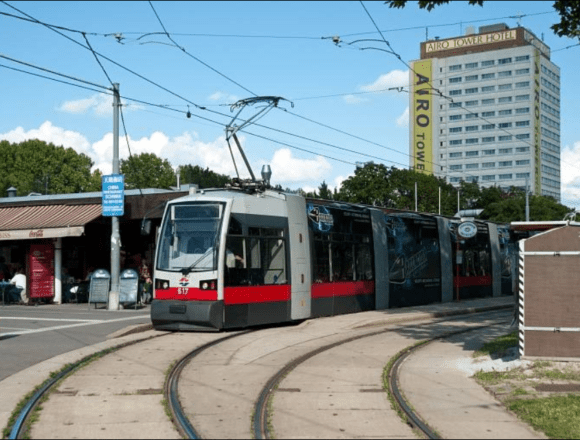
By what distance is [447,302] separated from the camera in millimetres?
29391

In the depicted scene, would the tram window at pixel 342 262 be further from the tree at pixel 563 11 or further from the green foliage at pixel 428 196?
the green foliage at pixel 428 196

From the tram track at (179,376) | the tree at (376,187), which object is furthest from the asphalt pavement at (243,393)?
the tree at (376,187)

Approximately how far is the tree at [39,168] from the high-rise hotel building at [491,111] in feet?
276

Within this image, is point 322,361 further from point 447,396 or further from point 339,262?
point 339,262

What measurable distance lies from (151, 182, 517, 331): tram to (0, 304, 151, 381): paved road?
1955 millimetres

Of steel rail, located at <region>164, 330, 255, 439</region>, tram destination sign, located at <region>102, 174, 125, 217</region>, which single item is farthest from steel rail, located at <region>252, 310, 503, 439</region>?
tram destination sign, located at <region>102, 174, 125, 217</region>

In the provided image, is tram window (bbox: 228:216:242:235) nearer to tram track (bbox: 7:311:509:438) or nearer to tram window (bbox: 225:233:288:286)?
tram window (bbox: 225:233:288:286)

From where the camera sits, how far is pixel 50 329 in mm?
19328

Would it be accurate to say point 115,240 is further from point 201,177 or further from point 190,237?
point 201,177

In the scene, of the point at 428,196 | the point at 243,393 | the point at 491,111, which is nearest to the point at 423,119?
the point at 491,111

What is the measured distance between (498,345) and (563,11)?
6.04 metres

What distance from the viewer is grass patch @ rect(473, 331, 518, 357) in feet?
47.5

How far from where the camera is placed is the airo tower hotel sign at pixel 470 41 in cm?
15461

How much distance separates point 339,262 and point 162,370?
966 cm
